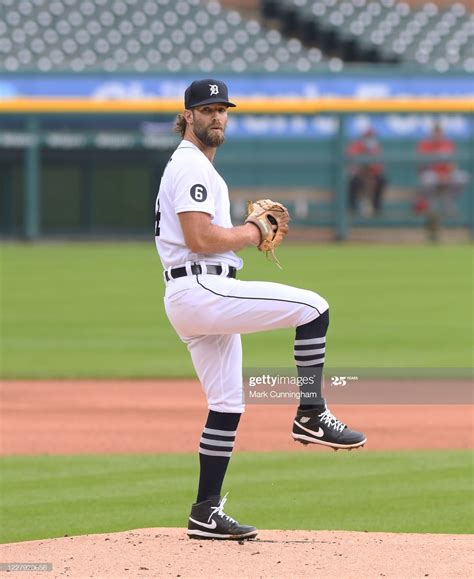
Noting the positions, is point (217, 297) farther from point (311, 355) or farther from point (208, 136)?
point (208, 136)

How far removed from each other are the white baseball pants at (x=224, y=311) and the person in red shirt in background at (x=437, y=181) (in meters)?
19.6

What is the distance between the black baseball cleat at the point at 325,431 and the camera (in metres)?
4.94

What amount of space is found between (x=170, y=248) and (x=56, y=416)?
430 centimetres

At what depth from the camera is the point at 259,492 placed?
6.51 meters

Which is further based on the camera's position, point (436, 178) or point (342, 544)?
point (436, 178)

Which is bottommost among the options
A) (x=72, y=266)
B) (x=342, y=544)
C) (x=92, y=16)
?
(x=72, y=266)

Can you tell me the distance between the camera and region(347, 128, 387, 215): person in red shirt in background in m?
24.2

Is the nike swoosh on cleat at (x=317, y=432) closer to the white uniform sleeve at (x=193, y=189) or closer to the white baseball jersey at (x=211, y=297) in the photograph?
the white baseball jersey at (x=211, y=297)

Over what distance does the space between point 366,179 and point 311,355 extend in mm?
19556

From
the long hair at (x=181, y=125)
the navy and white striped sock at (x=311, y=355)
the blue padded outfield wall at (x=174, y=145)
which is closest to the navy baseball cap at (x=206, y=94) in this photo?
the long hair at (x=181, y=125)

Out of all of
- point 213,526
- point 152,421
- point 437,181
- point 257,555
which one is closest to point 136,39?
point 437,181

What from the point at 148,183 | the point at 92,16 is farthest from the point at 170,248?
the point at 92,16

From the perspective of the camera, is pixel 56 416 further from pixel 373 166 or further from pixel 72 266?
pixel 373 166

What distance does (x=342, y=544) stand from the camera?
5031mm
